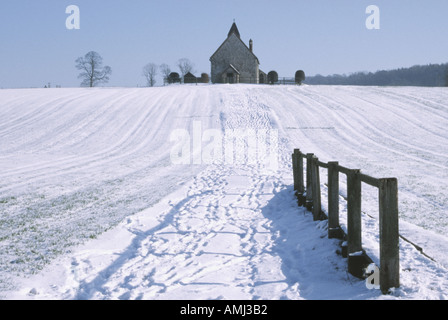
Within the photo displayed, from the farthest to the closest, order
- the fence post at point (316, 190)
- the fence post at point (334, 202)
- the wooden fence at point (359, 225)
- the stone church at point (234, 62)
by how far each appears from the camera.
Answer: the stone church at point (234, 62) → the fence post at point (316, 190) → the fence post at point (334, 202) → the wooden fence at point (359, 225)

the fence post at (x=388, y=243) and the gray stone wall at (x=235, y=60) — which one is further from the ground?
the gray stone wall at (x=235, y=60)

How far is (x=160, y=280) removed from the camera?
5.27 m

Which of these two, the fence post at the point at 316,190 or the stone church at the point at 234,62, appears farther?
the stone church at the point at 234,62

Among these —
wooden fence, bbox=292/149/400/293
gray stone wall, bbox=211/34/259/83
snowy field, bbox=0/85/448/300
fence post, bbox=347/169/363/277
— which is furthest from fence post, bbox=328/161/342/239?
gray stone wall, bbox=211/34/259/83

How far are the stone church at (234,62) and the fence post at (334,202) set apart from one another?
196ft

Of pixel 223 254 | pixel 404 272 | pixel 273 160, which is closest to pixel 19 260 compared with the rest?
pixel 223 254

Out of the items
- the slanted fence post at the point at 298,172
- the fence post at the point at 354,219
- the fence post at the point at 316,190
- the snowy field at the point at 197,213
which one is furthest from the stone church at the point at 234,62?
the fence post at the point at 354,219

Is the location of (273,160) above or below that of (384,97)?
below

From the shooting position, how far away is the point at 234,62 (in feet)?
215

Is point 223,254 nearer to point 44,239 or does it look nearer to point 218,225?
point 218,225

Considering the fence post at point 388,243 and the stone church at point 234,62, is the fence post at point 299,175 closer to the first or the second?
the fence post at point 388,243

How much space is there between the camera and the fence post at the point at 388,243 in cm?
439
